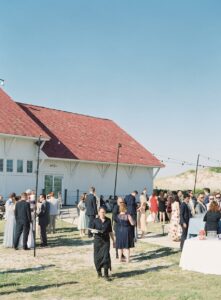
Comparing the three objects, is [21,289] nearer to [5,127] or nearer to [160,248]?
[160,248]

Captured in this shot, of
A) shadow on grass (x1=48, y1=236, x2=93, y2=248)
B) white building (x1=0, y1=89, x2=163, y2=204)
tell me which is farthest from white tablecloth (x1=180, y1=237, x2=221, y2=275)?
white building (x1=0, y1=89, x2=163, y2=204)

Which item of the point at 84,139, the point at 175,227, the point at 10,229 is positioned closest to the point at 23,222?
the point at 10,229

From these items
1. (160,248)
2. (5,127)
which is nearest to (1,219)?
(5,127)

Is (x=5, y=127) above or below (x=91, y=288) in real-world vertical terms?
above

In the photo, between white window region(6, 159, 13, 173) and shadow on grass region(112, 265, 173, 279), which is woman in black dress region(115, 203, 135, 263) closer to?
shadow on grass region(112, 265, 173, 279)

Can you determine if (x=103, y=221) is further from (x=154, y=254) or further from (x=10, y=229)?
(x=10, y=229)

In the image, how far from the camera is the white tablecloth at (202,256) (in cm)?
1240

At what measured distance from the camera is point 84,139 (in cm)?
4044

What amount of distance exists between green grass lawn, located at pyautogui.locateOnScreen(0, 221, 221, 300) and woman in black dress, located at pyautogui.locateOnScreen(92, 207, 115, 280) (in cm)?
33

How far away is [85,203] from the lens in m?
18.5

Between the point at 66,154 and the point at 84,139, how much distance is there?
453cm

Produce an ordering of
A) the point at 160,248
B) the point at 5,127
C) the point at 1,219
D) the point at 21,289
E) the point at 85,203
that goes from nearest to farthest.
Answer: the point at 21,289
the point at 160,248
the point at 85,203
the point at 1,219
the point at 5,127

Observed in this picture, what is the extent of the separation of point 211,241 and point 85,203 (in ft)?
22.2

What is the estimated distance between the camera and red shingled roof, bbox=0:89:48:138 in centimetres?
3200
